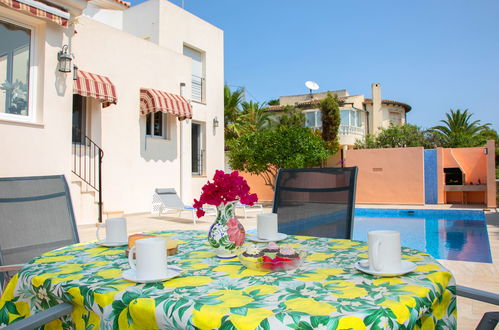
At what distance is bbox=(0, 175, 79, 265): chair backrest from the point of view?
204 centimetres

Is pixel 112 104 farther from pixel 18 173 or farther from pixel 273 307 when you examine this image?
pixel 273 307

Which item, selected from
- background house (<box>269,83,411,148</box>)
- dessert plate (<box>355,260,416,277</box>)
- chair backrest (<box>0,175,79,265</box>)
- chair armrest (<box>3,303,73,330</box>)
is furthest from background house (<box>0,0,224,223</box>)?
background house (<box>269,83,411,148</box>)

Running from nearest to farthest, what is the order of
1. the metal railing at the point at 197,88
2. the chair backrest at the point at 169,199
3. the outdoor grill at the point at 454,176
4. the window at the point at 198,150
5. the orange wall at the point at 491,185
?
1. the chair backrest at the point at 169,199
2. the orange wall at the point at 491,185
3. the metal railing at the point at 197,88
4. the window at the point at 198,150
5. the outdoor grill at the point at 454,176

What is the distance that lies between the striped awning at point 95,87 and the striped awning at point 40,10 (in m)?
2.62

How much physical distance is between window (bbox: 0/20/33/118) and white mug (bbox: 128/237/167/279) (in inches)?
213

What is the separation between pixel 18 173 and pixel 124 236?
14.4 feet

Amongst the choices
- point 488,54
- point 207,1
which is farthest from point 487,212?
point 207,1

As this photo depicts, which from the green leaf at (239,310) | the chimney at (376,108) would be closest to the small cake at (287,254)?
the green leaf at (239,310)

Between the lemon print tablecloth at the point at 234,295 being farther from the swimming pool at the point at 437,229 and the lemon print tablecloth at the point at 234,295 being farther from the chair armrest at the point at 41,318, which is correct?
the swimming pool at the point at 437,229

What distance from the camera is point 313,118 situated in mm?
24516

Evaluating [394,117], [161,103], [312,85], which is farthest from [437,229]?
[394,117]

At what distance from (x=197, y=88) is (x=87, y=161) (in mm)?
5545

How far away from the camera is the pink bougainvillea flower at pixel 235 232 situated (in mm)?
1559

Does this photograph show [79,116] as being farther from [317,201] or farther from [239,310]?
[239,310]
